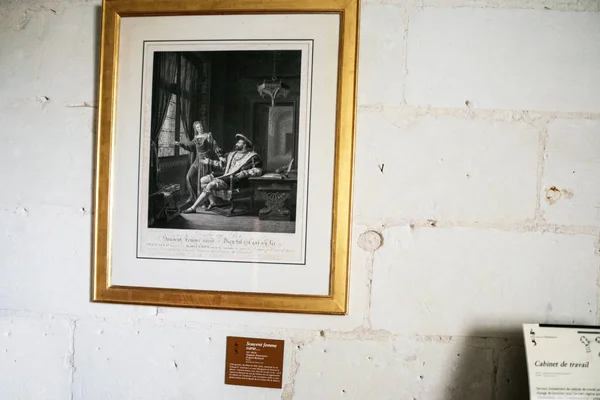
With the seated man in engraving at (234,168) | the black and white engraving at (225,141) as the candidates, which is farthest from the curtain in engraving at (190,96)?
the seated man in engraving at (234,168)

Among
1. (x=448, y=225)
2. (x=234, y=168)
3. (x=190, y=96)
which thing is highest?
(x=190, y=96)

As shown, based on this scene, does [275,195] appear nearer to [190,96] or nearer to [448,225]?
[190,96]

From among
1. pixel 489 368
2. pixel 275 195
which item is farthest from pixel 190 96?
pixel 489 368

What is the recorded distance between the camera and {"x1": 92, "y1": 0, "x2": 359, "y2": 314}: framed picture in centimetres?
134

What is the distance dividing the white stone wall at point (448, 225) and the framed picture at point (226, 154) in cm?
8

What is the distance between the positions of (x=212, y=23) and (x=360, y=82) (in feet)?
1.56

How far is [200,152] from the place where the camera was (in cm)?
139

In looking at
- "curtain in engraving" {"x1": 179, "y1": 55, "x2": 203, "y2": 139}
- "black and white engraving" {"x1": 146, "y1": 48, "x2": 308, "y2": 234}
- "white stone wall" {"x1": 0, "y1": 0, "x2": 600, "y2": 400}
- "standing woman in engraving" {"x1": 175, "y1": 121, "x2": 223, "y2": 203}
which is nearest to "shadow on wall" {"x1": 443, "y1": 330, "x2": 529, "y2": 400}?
"white stone wall" {"x1": 0, "y1": 0, "x2": 600, "y2": 400}

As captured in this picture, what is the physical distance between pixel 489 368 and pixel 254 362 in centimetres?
68

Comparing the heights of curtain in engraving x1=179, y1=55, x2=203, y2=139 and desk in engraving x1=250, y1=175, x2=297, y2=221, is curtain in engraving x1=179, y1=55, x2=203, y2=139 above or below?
above

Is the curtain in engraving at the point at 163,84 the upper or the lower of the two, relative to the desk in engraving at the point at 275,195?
upper

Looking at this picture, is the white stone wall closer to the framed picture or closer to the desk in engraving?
the framed picture

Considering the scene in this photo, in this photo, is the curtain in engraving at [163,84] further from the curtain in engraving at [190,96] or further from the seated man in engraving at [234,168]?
the seated man in engraving at [234,168]

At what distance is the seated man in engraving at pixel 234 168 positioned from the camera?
4.50 ft
